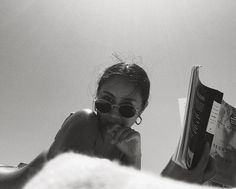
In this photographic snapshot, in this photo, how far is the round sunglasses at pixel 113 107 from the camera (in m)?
0.70

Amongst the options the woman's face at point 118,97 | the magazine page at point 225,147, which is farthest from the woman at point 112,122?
the magazine page at point 225,147

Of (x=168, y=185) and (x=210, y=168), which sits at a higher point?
(x=168, y=185)

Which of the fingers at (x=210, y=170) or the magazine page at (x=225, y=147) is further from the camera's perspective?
the magazine page at (x=225, y=147)

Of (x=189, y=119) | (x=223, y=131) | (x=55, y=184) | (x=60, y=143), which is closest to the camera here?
(x=55, y=184)

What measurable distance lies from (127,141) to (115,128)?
0.15ft

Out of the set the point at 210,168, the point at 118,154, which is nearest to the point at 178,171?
the point at 210,168

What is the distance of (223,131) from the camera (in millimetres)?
886

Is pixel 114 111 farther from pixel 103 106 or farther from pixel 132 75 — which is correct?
pixel 132 75

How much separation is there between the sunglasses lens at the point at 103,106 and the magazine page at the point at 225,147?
12.7 inches

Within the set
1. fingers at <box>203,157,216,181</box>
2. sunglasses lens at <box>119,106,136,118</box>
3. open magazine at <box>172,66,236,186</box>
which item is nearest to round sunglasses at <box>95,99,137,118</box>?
sunglasses lens at <box>119,106,136,118</box>

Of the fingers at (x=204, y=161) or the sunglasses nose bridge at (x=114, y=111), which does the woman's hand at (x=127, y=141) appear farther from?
the fingers at (x=204, y=161)

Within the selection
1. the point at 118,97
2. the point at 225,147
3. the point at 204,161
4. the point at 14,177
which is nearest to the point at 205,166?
the point at 204,161

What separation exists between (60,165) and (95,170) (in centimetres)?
3

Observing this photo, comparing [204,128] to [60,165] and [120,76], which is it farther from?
[60,165]
